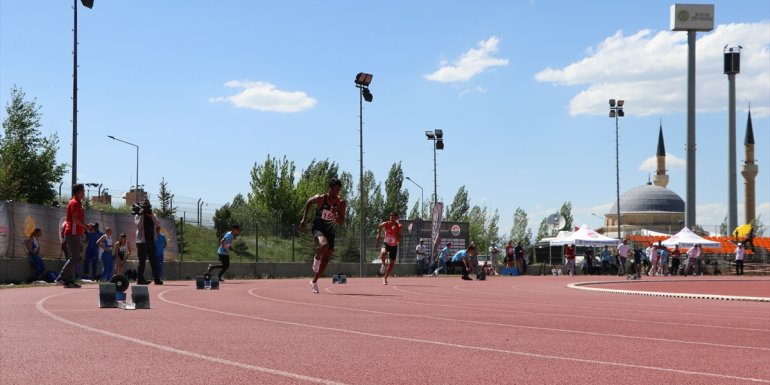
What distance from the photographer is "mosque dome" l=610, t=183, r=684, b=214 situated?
15800cm

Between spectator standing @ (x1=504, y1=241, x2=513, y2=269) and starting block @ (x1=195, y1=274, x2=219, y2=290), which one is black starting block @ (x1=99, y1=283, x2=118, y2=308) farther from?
spectator standing @ (x1=504, y1=241, x2=513, y2=269)

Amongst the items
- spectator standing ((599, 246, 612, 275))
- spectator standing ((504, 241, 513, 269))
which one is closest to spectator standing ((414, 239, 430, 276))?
spectator standing ((504, 241, 513, 269))

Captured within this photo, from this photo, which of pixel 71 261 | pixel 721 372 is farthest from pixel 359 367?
pixel 71 261

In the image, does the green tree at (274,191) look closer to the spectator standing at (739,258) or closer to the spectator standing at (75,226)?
the spectator standing at (739,258)

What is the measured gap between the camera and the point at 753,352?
27.4 feet

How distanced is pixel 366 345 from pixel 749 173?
153 metres

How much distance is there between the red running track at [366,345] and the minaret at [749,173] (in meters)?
135

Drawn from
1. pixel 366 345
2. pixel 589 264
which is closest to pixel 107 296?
pixel 366 345

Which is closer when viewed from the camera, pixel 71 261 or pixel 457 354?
pixel 457 354

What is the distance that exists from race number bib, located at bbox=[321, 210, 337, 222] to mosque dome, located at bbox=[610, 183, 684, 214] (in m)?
146

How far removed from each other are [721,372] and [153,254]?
14.8m

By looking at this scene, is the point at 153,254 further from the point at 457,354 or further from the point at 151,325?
the point at 457,354

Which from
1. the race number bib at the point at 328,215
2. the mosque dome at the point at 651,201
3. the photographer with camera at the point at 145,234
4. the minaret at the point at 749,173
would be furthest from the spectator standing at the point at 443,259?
the mosque dome at the point at 651,201

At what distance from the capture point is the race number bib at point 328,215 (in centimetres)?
1634
